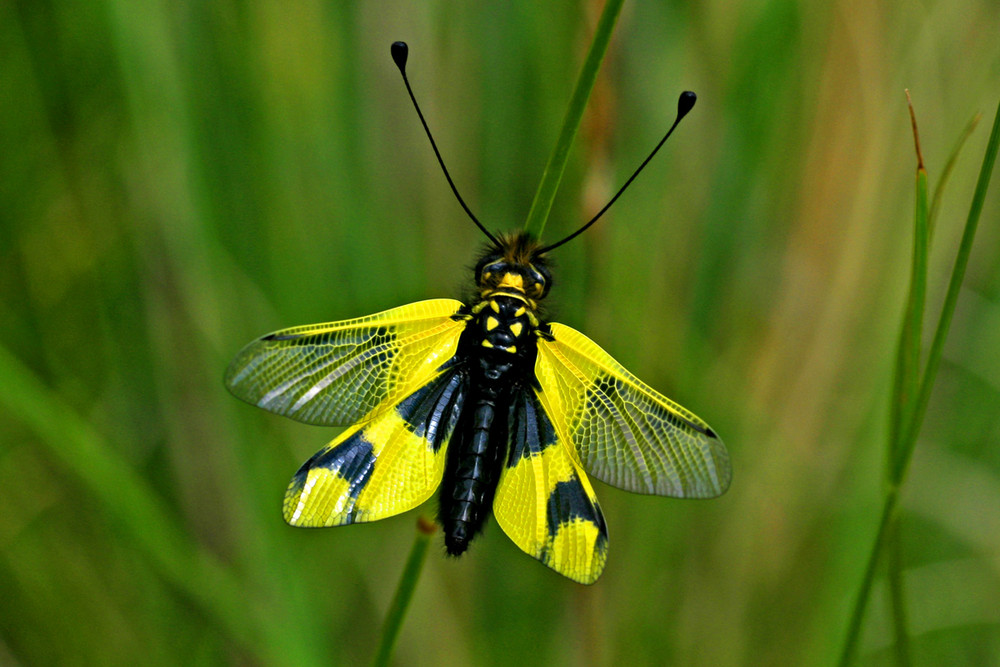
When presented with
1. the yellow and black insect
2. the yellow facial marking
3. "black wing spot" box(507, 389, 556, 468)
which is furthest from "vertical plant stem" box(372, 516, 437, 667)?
the yellow facial marking

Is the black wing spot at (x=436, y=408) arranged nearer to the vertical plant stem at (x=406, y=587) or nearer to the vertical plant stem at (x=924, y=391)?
the vertical plant stem at (x=406, y=587)

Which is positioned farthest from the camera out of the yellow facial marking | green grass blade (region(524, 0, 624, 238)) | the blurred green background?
the blurred green background

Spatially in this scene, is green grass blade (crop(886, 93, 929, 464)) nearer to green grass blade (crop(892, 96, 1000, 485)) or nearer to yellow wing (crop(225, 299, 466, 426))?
green grass blade (crop(892, 96, 1000, 485))

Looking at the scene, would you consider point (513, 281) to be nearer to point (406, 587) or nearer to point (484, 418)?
point (484, 418)

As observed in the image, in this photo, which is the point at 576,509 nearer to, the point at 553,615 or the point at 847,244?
the point at 553,615

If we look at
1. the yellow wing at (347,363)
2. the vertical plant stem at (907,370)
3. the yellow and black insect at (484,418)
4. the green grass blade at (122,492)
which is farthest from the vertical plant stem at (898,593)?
the green grass blade at (122,492)

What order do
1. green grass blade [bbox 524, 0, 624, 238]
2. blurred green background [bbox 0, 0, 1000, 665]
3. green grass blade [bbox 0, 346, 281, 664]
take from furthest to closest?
blurred green background [bbox 0, 0, 1000, 665], green grass blade [bbox 0, 346, 281, 664], green grass blade [bbox 524, 0, 624, 238]
